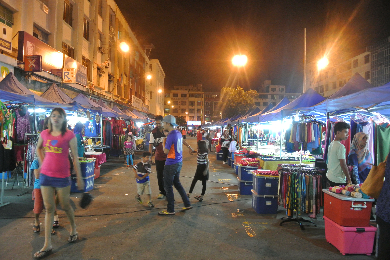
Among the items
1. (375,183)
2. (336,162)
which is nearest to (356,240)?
(336,162)

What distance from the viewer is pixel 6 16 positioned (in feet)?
44.4

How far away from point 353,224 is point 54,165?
466 cm

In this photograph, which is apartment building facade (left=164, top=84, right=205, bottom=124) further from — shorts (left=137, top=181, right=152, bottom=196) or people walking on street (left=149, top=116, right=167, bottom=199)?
shorts (left=137, top=181, right=152, bottom=196)

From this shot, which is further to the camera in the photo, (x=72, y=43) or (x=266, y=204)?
(x=72, y=43)

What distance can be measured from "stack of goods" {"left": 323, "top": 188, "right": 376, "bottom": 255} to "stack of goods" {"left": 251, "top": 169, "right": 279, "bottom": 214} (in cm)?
198

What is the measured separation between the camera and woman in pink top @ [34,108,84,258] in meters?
4.01

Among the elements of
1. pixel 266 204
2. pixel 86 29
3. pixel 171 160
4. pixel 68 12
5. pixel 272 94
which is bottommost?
pixel 266 204

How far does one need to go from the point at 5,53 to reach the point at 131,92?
1085 inches

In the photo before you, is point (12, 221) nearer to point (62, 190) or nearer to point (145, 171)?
point (62, 190)

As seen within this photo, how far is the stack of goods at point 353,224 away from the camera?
4.34m

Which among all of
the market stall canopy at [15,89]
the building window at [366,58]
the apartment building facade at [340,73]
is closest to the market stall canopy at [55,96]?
the market stall canopy at [15,89]

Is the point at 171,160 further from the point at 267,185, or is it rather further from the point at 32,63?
the point at 32,63

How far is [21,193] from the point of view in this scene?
26.4 feet

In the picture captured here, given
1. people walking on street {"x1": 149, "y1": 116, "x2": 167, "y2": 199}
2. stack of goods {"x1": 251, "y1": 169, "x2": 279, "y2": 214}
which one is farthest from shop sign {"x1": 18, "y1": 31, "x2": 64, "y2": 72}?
stack of goods {"x1": 251, "y1": 169, "x2": 279, "y2": 214}
